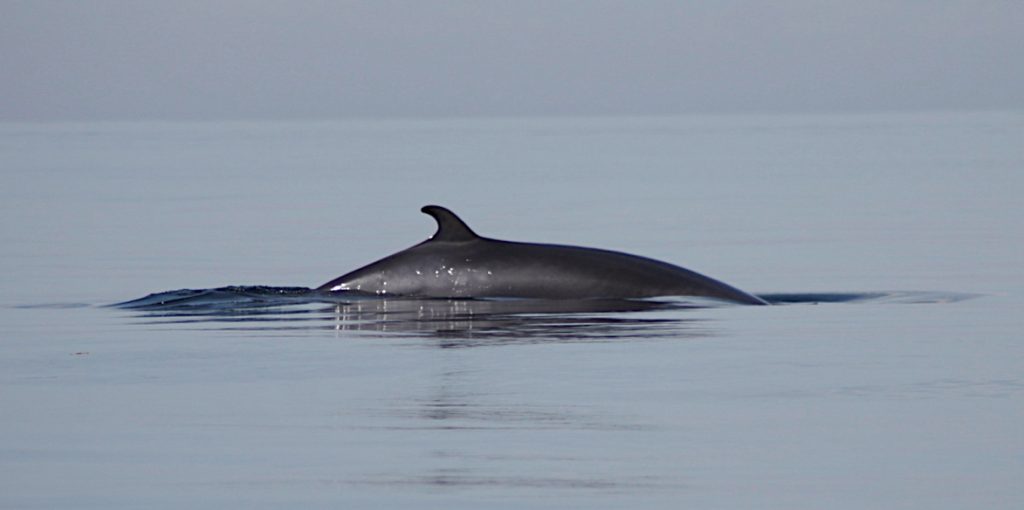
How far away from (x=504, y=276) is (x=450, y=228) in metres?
0.55

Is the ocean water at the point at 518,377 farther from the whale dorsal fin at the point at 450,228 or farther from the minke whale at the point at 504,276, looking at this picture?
the whale dorsal fin at the point at 450,228

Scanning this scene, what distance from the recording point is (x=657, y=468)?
9.16 metres

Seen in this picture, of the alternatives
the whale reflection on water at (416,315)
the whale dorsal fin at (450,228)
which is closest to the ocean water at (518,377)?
the whale reflection on water at (416,315)

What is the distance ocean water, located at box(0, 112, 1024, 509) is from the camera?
883 cm

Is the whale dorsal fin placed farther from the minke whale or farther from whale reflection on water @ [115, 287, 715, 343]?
whale reflection on water @ [115, 287, 715, 343]

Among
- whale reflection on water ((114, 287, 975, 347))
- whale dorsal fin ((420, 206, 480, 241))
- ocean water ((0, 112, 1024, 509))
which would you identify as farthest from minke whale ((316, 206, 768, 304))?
ocean water ((0, 112, 1024, 509))

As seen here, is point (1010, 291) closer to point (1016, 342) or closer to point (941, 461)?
point (1016, 342)

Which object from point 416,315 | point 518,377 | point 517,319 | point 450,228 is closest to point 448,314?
point 416,315

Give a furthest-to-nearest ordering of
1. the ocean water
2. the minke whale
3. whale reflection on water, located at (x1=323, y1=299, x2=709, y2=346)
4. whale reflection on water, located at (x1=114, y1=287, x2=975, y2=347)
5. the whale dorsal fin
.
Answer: the minke whale → the whale dorsal fin → whale reflection on water, located at (x1=114, y1=287, x2=975, y2=347) → whale reflection on water, located at (x1=323, y1=299, x2=709, y2=346) → the ocean water

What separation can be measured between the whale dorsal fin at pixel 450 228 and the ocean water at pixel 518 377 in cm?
60

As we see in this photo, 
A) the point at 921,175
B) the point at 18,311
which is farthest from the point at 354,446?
the point at 921,175

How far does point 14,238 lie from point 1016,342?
1637 cm

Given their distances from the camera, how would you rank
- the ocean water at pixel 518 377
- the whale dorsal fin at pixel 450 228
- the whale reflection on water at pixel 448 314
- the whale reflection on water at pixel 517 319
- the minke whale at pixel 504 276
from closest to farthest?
1. the ocean water at pixel 518 377
2. the whale reflection on water at pixel 517 319
3. the whale reflection on water at pixel 448 314
4. the whale dorsal fin at pixel 450 228
5. the minke whale at pixel 504 276

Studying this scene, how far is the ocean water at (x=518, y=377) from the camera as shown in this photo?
883cm
